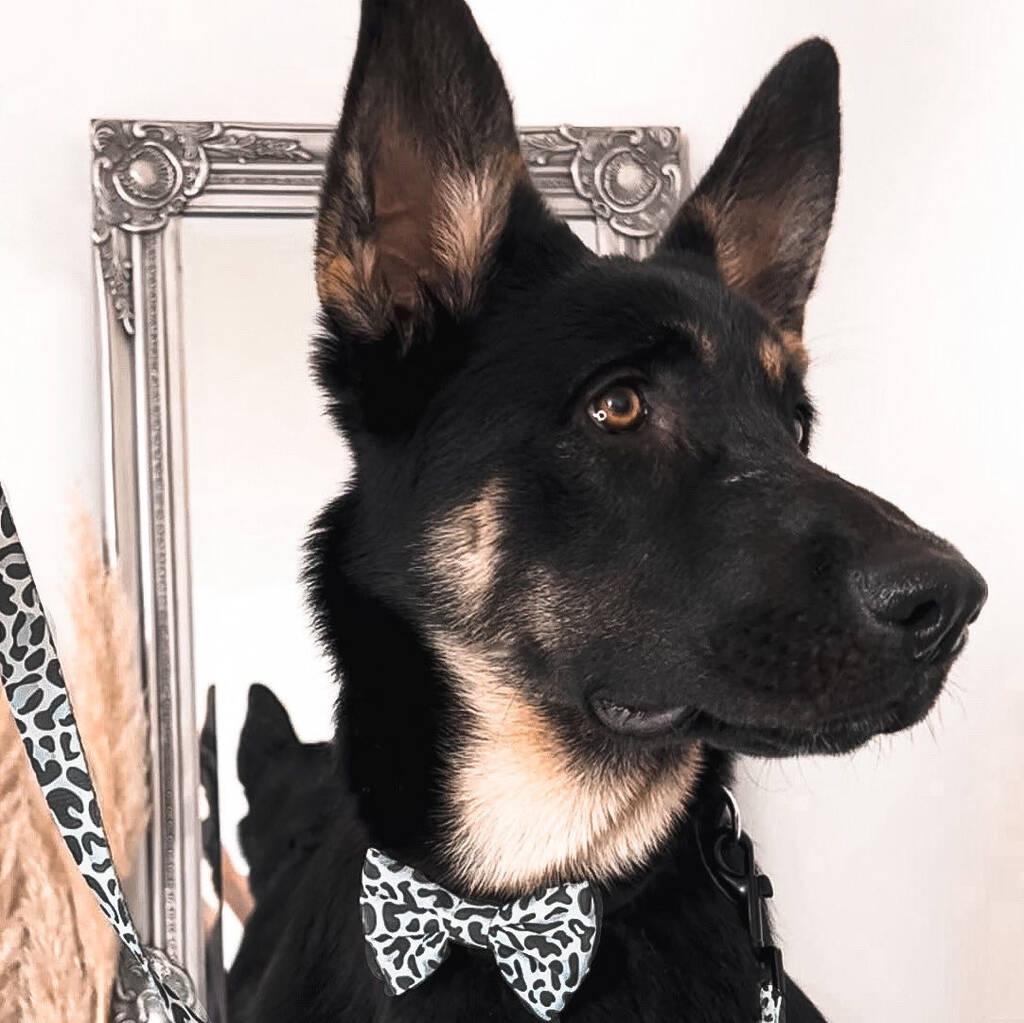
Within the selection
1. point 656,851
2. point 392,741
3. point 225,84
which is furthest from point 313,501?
point 656,851

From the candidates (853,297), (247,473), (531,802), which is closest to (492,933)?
(531,802)

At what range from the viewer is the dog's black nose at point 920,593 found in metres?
0.72

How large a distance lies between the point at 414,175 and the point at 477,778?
0.50 meters

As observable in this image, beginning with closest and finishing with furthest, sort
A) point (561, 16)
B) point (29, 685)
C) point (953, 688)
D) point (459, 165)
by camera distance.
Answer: point (29, 685) < point (459, 165) < point (953, 688) < point (561, 16)

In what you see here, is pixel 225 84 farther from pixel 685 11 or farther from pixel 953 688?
pixel 953 688

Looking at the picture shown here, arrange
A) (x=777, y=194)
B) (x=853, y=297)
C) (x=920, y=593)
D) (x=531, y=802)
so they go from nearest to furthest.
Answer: (x=920, y=593)
(x=531, y=802)
(x=777, y=194)
(x=853, y=297)

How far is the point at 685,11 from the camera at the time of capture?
1.84 meters

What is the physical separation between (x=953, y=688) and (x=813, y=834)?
34cm

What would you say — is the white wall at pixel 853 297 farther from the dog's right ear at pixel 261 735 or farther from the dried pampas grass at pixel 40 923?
the dried pampas grass at pixel 40 923

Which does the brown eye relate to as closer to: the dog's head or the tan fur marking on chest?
the dog's head

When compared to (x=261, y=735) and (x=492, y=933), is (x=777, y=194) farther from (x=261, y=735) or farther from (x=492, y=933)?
(x=261, y=735)

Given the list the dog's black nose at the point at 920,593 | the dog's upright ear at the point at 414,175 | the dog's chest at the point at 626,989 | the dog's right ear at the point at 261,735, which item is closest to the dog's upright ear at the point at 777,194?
the dog's upright ear at the point at 414,175

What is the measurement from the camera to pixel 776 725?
79 centimetres

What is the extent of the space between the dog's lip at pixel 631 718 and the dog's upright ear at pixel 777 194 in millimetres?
402
